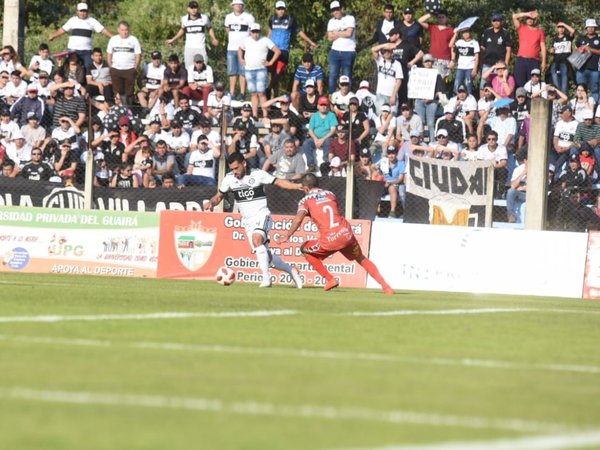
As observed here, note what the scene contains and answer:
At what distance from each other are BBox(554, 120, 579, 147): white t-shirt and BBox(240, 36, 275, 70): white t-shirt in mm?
5972

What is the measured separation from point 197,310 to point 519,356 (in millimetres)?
4265

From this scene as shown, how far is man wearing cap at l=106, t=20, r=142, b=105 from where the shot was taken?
27406mm

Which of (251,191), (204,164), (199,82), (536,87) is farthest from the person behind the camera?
(199,82)

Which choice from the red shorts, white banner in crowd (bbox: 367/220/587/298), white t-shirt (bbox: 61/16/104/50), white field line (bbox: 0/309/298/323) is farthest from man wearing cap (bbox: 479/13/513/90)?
white field line (bbox: 0/309/298/323)

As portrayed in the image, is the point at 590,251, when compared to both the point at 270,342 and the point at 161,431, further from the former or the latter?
the point at 161,431

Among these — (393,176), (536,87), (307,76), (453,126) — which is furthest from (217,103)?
(536,87)

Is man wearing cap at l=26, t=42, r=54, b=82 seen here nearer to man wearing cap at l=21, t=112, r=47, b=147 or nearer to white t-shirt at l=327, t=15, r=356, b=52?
man wearing cap at l=21, t=112, r=47, b=147

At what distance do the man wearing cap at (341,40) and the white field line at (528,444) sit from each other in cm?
2044

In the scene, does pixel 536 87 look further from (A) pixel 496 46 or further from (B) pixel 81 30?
(B) pixel 81 30

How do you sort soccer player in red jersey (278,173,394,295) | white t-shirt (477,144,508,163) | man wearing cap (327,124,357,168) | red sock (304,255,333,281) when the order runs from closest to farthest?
soccer player in red jersey (278,173,394,295), red sock (304,255,333,281), white t-shirt (477,144,508,163), man wearing cap (327,124,357,168)

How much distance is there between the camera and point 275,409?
7.10 meters

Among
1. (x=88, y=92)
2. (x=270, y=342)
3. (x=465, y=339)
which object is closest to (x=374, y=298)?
(x=465, y=339)

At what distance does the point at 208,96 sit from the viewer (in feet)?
86.6

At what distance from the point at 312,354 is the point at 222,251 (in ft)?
45.3
